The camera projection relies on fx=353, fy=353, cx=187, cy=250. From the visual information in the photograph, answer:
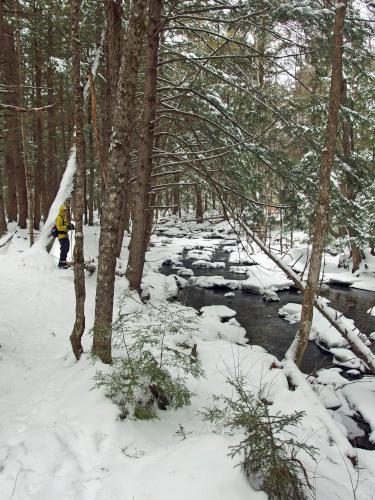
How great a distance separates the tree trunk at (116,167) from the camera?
388 cm

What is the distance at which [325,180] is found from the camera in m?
5.41

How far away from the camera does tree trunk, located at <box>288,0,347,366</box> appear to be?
16.9 feet

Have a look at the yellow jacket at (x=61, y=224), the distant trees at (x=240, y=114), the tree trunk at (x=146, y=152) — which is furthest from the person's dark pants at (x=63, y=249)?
the distant trees at (x=240, y=114)

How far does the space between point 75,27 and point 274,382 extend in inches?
220

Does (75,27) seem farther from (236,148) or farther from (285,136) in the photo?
(285,136)

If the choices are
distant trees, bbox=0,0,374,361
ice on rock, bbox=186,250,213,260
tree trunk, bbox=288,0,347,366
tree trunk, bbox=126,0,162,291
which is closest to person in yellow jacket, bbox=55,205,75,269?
tree trunk, bbox=126,0,162,291

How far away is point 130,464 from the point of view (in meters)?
2.94

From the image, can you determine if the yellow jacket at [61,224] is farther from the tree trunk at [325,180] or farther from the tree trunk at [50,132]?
the tree trunk at [325,180]

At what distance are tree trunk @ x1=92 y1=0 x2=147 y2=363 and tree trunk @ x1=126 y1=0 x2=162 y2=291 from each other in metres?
3.67

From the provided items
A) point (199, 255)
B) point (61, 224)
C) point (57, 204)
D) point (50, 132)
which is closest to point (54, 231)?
point (61, 224)

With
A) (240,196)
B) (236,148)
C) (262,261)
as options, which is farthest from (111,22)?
(262,261)

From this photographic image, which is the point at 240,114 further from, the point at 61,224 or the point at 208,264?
the point at 208,264

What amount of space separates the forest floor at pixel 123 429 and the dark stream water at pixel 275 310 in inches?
41.2

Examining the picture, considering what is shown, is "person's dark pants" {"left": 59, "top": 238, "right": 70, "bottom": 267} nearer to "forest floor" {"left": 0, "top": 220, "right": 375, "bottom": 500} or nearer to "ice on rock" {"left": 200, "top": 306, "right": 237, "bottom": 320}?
"forest floor" {"left": 0, "top": 220, "right": 375, "bottom": 500}
